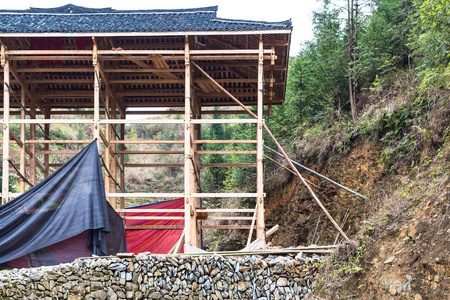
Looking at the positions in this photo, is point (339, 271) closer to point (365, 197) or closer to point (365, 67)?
point (365, 197)

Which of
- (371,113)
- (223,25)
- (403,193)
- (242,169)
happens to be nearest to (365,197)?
(403,193)

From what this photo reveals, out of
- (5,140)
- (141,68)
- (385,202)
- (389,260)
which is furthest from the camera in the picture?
(141,68)

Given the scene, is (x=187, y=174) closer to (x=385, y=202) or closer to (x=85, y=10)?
(x=385, y=202)

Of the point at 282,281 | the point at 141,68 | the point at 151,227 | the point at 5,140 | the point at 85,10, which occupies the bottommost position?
the point at 282,281

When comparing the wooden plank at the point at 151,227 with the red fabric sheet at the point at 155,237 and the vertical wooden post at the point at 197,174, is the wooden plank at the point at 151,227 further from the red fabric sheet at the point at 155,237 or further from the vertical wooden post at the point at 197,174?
the vertical wooden post at the point at 197,174

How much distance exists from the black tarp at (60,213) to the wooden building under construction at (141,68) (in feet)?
2.46

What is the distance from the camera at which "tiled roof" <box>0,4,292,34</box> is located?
12734 millimetres

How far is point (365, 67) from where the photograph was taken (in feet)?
53.3

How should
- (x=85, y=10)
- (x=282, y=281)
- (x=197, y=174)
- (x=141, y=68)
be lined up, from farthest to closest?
(x=85, y=10) < (x=197, y=174) < (x=141, y=68) < (x=282, y=281)

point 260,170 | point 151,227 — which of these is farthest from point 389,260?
point 151,227

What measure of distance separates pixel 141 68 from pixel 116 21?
1.51 m

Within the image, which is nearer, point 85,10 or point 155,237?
point 155,237

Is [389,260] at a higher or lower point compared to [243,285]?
higher

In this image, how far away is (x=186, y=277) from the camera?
439 inches
